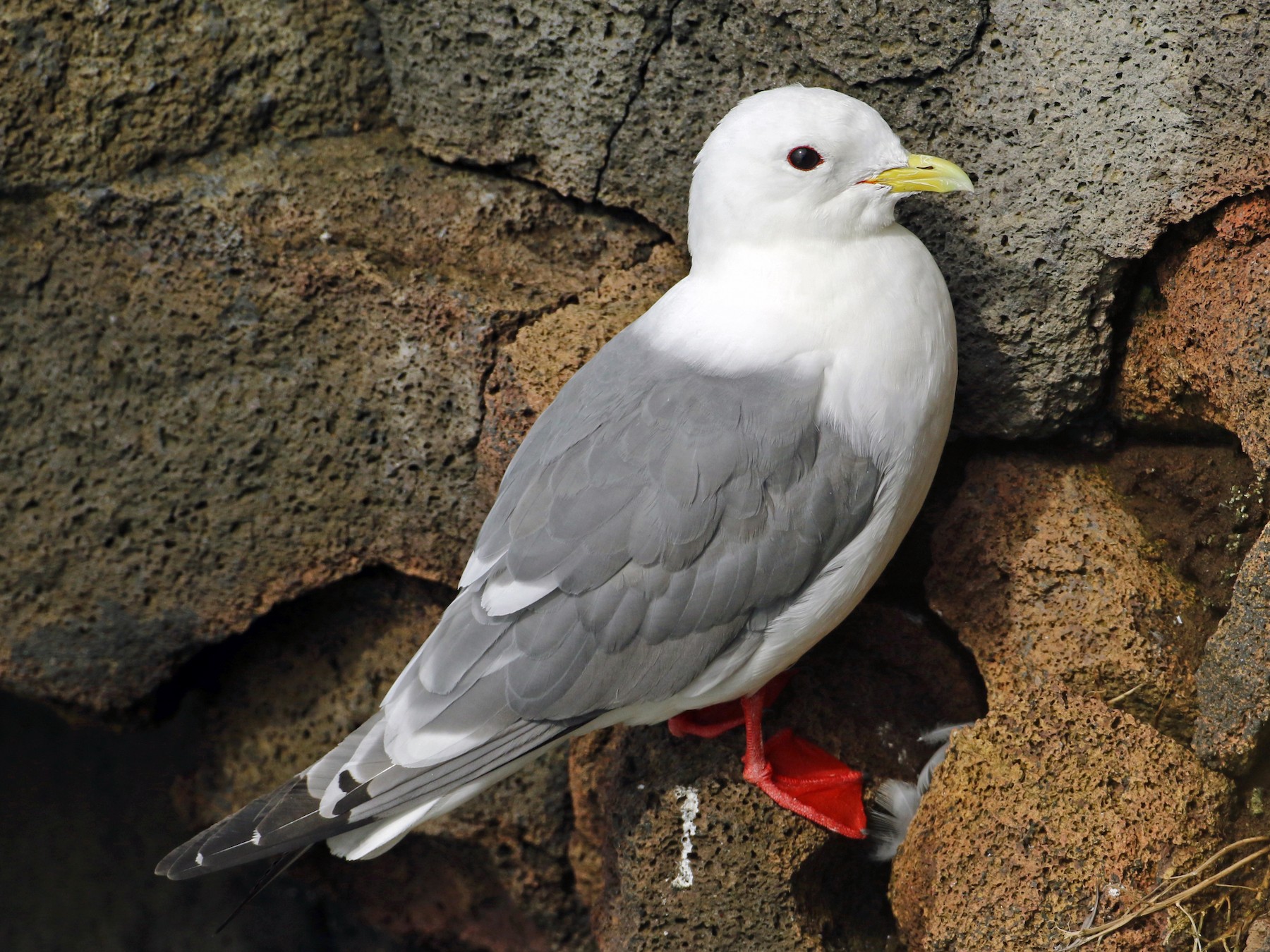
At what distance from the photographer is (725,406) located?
2.37 m

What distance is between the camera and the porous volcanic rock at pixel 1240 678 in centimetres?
234

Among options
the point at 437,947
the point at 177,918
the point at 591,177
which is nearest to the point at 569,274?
the point at 591,177

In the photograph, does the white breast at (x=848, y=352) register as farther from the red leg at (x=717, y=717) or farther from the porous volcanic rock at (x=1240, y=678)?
the porous volcanic rock at (x=1240, y=678)

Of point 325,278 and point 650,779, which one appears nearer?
point 650,779

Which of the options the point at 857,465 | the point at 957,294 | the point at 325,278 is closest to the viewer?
the point at 857,465

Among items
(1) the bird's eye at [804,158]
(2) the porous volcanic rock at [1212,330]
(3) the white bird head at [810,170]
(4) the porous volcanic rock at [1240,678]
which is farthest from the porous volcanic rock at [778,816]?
(1) the bird's eye at [804,158]

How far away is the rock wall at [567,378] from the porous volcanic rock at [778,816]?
0.01 m

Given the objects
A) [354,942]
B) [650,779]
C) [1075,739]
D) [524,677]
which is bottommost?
[354,942]

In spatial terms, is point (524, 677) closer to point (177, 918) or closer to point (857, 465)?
point (857, 465)

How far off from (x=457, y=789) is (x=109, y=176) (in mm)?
1815

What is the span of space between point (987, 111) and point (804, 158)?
20.5 inches

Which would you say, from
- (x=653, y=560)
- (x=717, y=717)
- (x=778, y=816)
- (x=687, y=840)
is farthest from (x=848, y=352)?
(x=687, y=840)

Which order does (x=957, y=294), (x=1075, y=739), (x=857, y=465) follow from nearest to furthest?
1. (x=857, y=465)
2. (x=1075, y=739)
3. (x=957, y=294)

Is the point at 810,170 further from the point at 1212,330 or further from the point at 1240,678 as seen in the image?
the point at 1240,678
